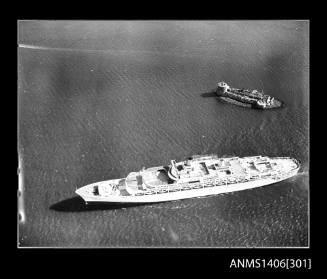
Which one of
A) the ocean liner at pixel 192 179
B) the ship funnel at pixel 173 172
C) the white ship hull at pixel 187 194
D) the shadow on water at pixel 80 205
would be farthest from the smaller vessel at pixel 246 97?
the shadow on water at pixel 80 205

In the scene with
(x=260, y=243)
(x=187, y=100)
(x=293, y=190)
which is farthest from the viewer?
(x=187, y=100)

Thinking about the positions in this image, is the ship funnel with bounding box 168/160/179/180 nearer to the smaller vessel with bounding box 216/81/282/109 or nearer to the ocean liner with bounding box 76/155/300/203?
the ocean liner with bounding box 76/155/300/203

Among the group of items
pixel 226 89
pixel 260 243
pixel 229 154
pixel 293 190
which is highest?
A: pixel 226 89

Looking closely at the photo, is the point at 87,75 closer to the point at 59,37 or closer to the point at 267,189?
the point at 59,37

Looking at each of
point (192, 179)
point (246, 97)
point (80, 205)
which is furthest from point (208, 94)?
point (80, 205)

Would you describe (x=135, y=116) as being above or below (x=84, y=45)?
below

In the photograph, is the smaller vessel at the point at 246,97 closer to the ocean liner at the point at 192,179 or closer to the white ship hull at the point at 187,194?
the ocean liner at the point at 192,179

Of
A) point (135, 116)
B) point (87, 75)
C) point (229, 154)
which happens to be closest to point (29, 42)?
point (87, 75)
